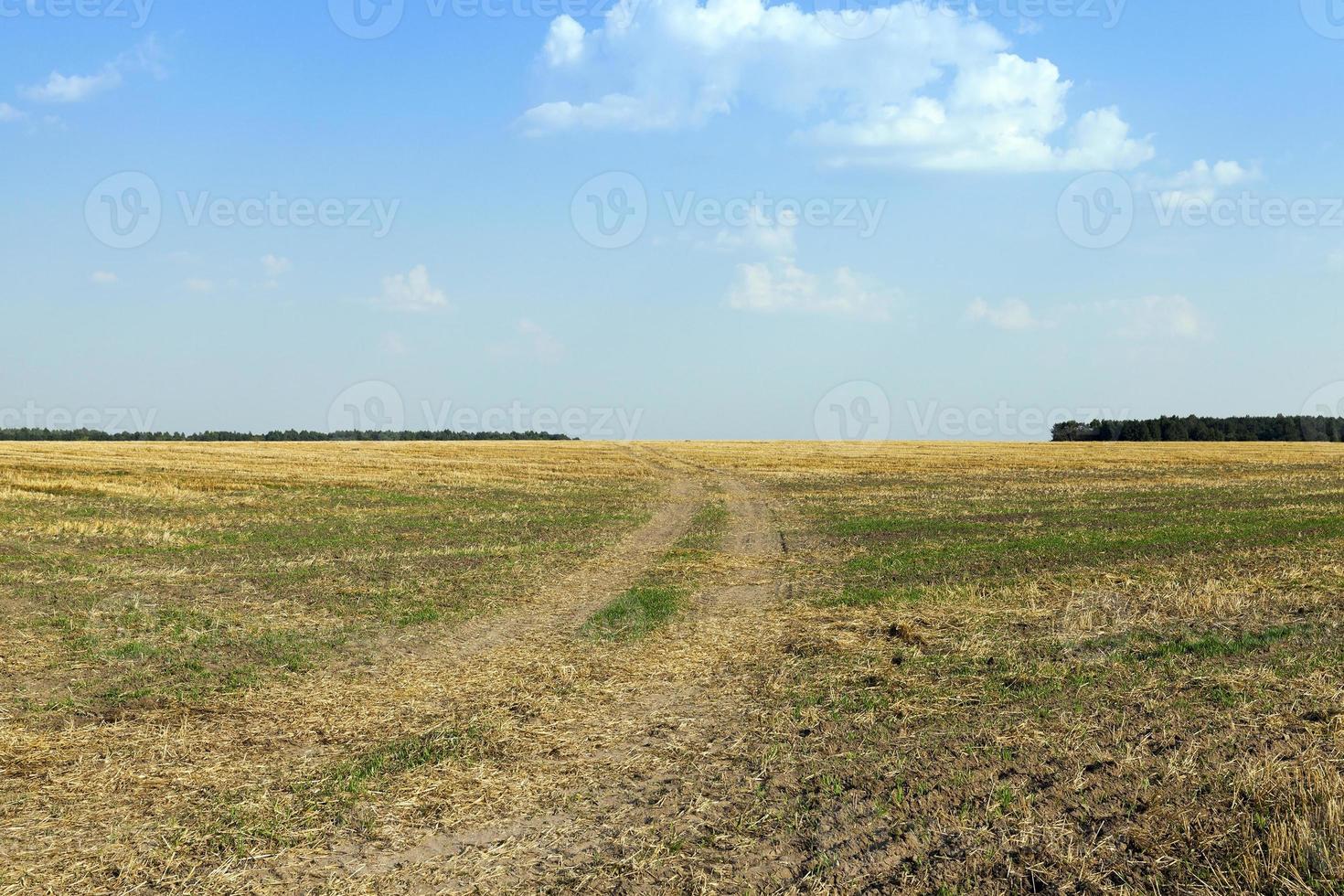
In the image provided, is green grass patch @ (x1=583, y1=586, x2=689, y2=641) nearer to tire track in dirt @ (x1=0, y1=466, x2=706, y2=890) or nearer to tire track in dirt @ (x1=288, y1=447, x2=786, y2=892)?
tire track in dirt @ (x1=288, y1=447, x2=786, y2=892)

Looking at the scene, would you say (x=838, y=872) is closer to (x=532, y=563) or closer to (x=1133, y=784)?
(x=1133, y=784)

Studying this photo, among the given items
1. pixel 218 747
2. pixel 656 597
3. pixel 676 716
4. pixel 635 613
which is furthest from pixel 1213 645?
pixel 218 747

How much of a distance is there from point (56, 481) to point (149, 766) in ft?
125

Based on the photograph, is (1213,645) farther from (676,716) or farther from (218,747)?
(218,747)

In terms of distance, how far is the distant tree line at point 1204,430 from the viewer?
130625mm

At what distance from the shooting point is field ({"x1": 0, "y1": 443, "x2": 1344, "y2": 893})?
20.7 feet

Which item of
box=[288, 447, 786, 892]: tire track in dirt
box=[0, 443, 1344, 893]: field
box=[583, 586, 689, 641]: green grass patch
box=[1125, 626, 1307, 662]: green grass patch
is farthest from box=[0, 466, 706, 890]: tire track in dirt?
box=[1125, 626, 1307, 662]: green grass patch

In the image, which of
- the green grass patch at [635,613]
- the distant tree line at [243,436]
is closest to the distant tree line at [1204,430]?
the distant tree line at [243,436]

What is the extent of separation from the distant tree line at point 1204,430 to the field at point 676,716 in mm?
123421

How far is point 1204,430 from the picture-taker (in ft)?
440

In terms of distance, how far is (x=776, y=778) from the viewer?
7.77m

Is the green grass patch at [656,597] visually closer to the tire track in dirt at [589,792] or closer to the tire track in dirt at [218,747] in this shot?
the tire track in dirt at [589,792]

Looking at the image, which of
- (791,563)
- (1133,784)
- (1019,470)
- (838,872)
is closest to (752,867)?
(838,872)

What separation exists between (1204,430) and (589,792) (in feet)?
486
